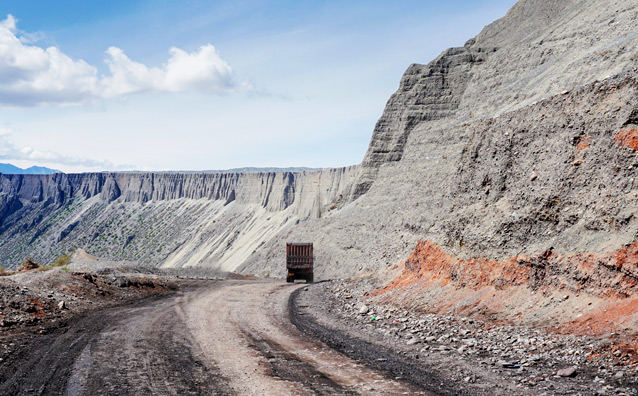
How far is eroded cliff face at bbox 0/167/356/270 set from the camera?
99188 mm

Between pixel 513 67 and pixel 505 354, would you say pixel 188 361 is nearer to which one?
pixel 505 354

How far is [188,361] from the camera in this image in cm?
953

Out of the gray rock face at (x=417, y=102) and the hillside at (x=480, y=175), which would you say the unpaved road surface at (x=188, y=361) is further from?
the gray rock face at (x=417, y=102)

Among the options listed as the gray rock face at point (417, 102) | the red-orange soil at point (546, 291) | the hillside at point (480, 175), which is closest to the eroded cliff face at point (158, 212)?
the hillside at point (480, 175)

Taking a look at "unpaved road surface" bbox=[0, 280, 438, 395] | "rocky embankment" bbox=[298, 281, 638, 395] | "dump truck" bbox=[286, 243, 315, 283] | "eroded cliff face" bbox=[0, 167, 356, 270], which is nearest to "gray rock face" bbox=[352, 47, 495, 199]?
"dump truck" bbox=[286, 243, 315, 283]

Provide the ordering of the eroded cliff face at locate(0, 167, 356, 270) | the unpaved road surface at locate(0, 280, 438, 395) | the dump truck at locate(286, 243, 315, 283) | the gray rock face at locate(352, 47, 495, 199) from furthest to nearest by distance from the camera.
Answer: the eroded cliff face at locate(0, 167, 356, 270), the gray rock face at locate(352, 47, 495, 199), the dump truck at locate(286, 243, 315, 283), the unpaved road surface at locate(0, 280, 438, 395)

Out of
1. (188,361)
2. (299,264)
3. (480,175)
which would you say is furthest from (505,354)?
(299,264)

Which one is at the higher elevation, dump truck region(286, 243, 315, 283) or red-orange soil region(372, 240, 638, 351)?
red-orange soil region(372, 240, 638, 351)

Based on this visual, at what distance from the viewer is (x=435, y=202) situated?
3378 cm

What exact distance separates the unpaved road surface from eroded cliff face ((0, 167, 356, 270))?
6497 centimetres

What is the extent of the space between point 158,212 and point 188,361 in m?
126

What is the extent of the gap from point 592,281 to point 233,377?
7.85m

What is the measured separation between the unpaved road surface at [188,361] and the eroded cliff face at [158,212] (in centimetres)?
6497

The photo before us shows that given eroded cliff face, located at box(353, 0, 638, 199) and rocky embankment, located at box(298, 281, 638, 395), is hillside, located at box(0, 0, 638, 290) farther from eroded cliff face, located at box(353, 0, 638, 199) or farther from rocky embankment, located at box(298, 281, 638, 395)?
rocky embankment, located at box(298, 281, 638, 395)
